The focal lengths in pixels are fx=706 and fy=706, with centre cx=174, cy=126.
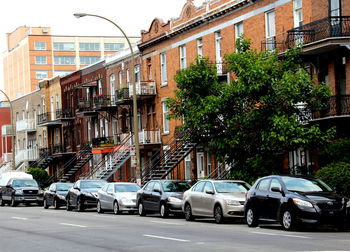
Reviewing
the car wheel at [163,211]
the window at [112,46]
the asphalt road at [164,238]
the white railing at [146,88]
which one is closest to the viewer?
the asphalt road at [164,238]

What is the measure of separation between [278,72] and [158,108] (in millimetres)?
20727

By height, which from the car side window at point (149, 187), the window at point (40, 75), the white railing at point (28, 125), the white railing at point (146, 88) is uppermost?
the window at point (40, 75)

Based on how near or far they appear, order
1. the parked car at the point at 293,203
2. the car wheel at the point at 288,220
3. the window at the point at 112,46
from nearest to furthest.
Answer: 1. the parked car at the point at 293,203
2. the car wheel at the point at 288,220
3. the window at the point at 112,46

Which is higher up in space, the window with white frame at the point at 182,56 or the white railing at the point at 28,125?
the window with white frame at the point at 182,56

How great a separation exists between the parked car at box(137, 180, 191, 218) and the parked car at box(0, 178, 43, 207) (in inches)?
620

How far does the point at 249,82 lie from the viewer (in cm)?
2645

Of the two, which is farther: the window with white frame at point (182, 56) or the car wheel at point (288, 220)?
the window with white frame at point (182, 56)

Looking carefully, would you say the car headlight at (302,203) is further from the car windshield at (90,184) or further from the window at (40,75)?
the window at (40,75)

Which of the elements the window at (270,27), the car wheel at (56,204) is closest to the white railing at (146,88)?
the car wheel at (56,204)

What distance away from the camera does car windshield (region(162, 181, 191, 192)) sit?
91.6 feet

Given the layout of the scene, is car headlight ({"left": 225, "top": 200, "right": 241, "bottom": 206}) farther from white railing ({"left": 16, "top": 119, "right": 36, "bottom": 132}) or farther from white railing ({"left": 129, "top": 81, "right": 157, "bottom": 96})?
white railing ({"left": 16, "top": 119, "right": 36, "bottom": 132})

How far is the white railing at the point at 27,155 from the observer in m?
71.4

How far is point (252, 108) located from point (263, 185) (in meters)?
6.93

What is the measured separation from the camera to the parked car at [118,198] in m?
30.7
